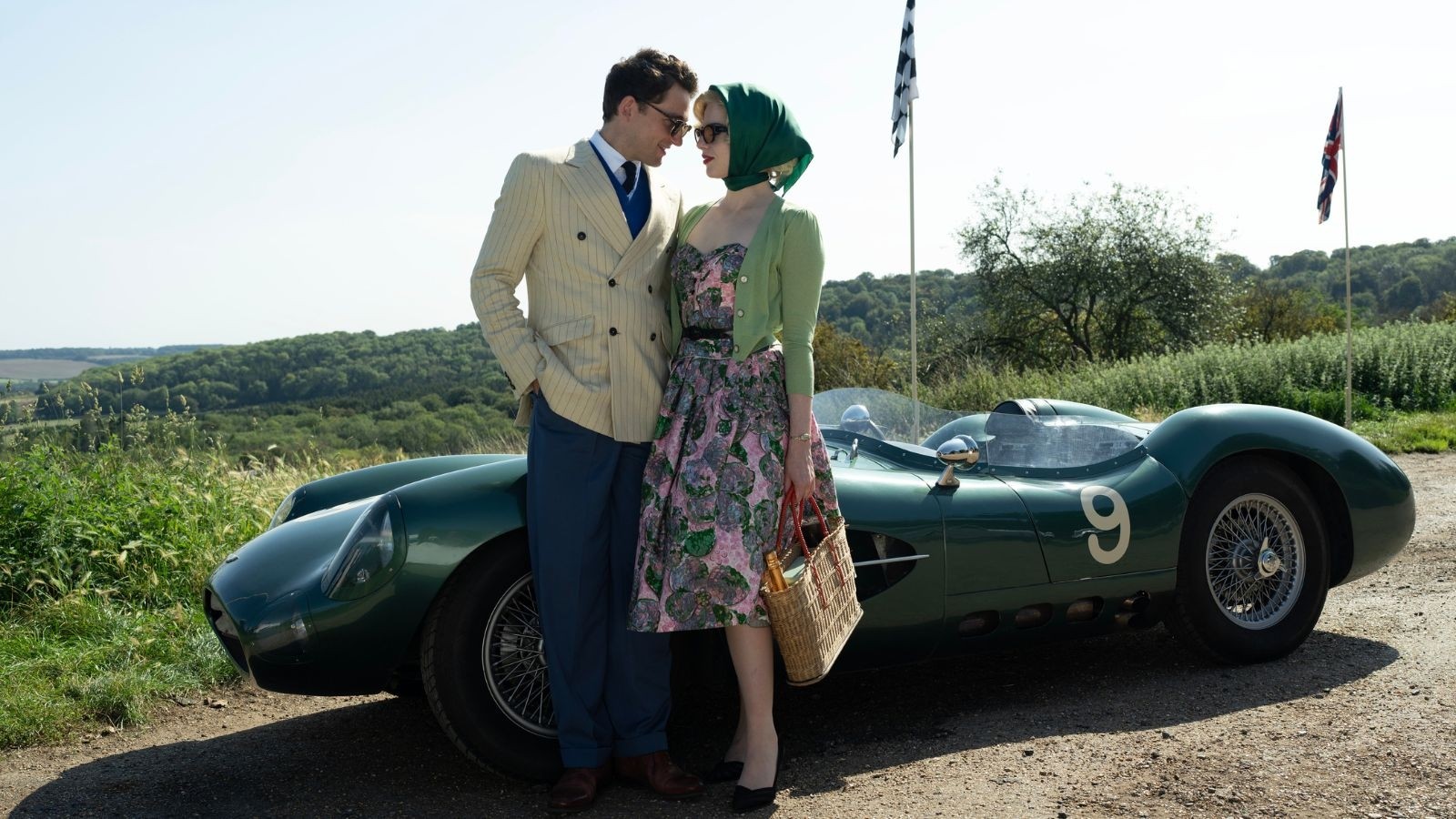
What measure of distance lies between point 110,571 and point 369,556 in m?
3.42

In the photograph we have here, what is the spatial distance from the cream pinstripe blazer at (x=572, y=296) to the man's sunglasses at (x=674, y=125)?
0.23 meters

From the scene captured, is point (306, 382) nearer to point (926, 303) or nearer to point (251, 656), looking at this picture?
point (926, 303)

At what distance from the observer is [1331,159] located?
14.9 metres

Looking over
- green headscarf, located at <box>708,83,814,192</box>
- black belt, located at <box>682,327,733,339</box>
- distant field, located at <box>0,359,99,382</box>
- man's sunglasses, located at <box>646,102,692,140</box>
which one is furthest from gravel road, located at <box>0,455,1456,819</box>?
distant field, located at <box>0,359,99,382</box>

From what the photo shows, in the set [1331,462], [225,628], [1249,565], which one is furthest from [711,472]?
[1331,462]

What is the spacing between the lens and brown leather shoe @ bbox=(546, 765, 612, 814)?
126 inches

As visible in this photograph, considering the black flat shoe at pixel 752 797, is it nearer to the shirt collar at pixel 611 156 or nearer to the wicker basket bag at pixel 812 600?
the wicker basket bag at pixel 812 600

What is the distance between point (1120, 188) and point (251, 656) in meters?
29.5

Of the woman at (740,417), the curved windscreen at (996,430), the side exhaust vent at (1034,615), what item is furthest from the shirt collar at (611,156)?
the side exhaust vent at (1034,615)

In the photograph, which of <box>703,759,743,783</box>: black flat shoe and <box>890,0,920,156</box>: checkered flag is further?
<box>890,0,920,156</box>: checkered flag

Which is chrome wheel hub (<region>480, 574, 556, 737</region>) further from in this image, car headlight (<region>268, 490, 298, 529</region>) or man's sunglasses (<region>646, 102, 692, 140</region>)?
car headlight (<region>268, 490, 298, 529</region>)

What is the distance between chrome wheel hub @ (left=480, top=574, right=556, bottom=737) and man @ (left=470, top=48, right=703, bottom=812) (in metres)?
0.13

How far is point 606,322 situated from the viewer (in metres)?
3.34

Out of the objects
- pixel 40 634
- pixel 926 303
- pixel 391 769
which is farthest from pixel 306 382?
pixel 391 769
